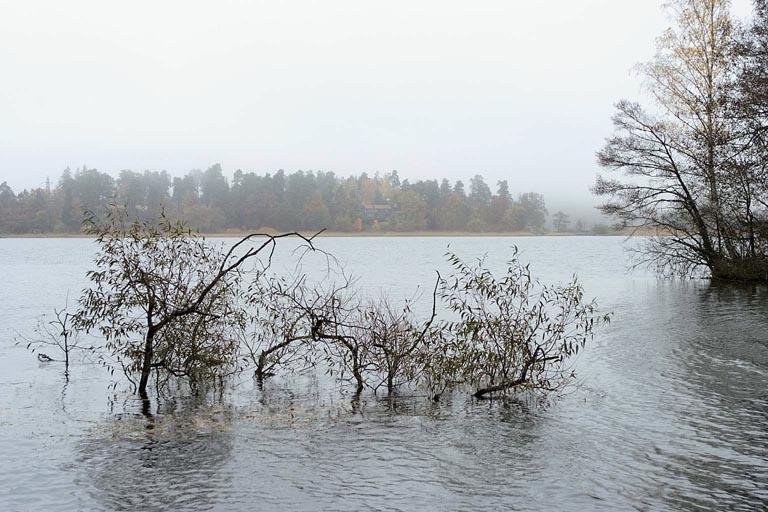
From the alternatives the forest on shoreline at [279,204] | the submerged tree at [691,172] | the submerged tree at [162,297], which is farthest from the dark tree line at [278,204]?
the submerged tree at [162,297]

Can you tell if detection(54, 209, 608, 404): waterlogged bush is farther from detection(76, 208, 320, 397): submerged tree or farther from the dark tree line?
the dark tree line

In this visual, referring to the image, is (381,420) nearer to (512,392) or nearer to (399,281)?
(512,392)

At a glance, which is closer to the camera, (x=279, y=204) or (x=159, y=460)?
(x=159, y=460)

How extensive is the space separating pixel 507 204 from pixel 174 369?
7000 inches

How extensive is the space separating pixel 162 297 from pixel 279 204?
13992 cm

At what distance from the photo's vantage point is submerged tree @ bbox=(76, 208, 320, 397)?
1492 cm

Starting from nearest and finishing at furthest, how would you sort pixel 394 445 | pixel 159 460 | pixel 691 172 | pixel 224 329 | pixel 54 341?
pixel 159 460 → pixel 394 445 → pixel 224 329 → pixel 54 341 → pixel 691 172

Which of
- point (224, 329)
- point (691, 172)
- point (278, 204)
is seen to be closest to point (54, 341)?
point (224, 329)

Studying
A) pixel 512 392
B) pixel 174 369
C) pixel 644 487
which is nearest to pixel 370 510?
pixel 644 487

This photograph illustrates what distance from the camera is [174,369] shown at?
1616cm

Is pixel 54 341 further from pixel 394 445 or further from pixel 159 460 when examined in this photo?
pixel 394 445

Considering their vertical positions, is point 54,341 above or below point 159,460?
below

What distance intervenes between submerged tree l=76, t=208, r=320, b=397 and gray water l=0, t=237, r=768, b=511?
100 centimetres

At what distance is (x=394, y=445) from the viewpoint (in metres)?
11.8
